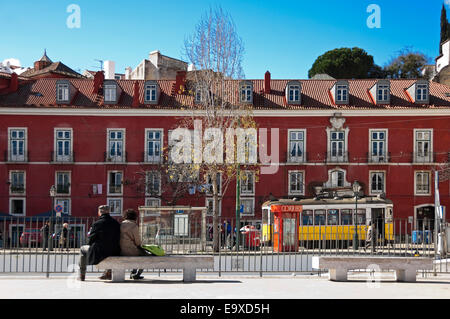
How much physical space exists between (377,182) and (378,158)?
5.17ft

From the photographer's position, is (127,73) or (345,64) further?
(345,64)

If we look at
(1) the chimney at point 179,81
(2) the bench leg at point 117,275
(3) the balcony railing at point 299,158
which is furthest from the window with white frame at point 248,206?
(2) the bench leg at point 117,275

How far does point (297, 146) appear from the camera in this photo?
43156 mm

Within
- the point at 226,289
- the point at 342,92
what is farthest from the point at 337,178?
the point at 226,289

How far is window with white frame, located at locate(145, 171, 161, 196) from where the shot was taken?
42.4 meters

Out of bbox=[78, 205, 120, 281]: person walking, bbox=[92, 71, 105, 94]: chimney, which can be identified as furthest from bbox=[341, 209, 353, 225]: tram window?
bbox=[92, 71, 105, 94]: chimney

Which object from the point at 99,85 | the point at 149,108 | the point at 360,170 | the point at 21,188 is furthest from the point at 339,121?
the point at 21,188

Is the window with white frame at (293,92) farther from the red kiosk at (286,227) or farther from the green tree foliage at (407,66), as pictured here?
the green tree foliage at (407,66)

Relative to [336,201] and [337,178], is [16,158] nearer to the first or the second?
[337,178]

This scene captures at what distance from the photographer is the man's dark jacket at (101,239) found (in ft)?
41.3

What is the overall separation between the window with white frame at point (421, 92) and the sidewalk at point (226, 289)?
31.2 metres

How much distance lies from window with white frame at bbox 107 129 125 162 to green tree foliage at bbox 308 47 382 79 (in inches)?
1411

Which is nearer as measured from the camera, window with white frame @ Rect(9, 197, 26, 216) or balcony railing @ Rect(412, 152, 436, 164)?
balcony railing @ Rect(412, 152, 436, 164)

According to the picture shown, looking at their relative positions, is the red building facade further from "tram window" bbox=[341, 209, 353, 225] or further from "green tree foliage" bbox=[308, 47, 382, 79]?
"green tree foliage" bbox=[308, 47, 382, 79]
